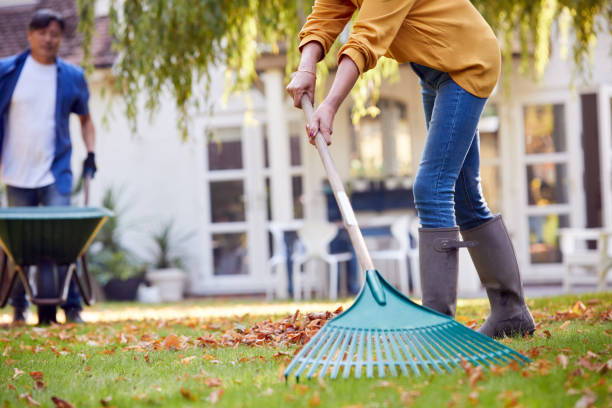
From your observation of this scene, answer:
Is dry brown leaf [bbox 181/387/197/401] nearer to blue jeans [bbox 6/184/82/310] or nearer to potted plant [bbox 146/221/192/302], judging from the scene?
blue jeans [bbox 6/184/82/310]

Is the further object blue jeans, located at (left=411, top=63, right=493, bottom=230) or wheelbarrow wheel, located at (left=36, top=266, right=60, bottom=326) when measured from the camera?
wheelbarrow wheel, located at (left=36, top=266, right=60, bottom=326)

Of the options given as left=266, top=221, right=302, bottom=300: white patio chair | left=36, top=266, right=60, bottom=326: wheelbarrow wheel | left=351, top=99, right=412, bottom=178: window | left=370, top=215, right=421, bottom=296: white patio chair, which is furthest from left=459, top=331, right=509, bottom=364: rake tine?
left=351, top=99, right=412, bottom=178: window

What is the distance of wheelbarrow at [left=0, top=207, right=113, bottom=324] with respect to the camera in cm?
434

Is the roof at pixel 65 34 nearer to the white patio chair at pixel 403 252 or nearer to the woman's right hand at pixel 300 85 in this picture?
the white patio chair at pixel 403 252

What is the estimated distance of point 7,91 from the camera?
4.83m

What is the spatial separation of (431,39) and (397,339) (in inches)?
38.6

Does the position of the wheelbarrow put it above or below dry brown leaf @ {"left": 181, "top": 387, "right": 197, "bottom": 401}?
above

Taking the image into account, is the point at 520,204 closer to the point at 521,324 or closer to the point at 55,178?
the point at 55,178

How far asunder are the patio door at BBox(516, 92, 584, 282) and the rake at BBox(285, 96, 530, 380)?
7472 millimetres

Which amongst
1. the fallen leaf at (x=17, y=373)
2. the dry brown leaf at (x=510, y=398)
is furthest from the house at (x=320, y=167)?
the dry brown leaf at (x=510, y=398)

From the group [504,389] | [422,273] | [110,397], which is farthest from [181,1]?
[504,389]

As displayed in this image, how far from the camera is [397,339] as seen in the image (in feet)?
7.64

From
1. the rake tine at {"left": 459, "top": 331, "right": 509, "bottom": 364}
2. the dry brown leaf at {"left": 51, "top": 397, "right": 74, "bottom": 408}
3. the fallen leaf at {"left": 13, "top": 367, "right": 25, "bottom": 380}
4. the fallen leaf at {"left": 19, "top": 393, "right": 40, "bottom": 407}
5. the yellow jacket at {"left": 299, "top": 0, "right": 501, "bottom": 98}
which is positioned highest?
the yellow jacket at {"left": 299, "top": 0, "right": 501, "bottom": 98}

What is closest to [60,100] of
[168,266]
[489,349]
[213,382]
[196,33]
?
[196,33]
